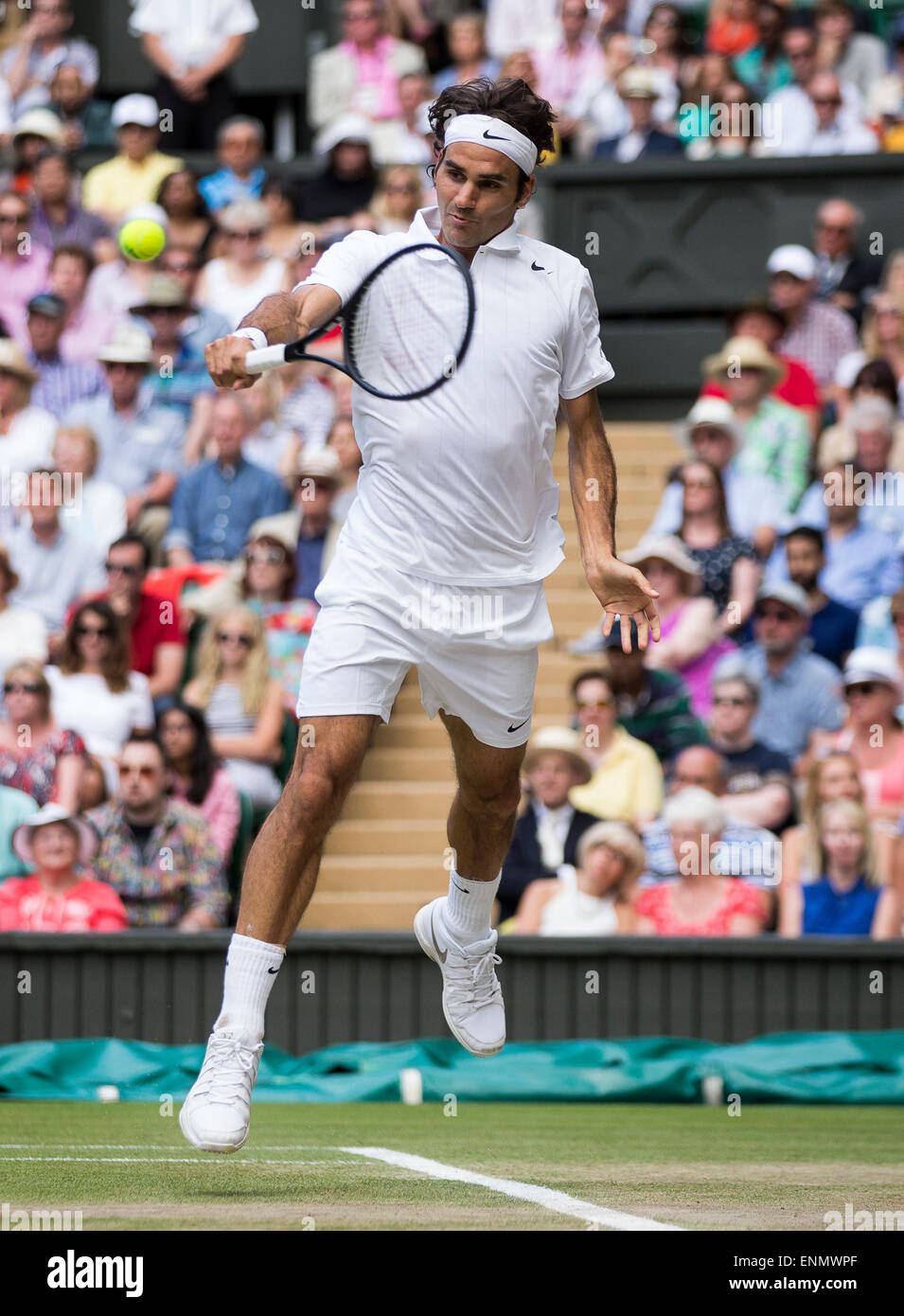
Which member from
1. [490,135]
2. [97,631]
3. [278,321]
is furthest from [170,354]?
[278,321]

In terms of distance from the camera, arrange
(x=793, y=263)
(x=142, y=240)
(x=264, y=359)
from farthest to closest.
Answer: (x=793, y=263), (x=142, y=240), (x=264, y=359)

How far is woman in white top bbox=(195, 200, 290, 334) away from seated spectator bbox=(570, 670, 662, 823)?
3.87m

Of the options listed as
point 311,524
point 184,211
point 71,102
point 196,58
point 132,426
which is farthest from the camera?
point 196,58

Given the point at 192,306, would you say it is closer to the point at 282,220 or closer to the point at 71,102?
the point at 282,220

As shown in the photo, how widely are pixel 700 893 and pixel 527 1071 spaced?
1.11 m

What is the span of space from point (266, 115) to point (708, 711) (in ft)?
25.9

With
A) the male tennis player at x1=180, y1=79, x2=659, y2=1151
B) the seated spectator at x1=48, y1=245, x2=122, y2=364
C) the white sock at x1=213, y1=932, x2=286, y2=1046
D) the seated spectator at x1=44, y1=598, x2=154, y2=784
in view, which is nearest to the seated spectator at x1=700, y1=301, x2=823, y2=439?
the seated spectator at x1=44, y1=598, x2=154, y2=784

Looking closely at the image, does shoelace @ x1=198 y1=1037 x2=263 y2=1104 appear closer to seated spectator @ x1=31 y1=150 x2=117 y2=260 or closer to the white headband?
the white headband

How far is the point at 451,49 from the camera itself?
14.8m

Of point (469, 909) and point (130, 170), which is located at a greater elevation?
point (130, 170)

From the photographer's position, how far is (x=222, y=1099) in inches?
193

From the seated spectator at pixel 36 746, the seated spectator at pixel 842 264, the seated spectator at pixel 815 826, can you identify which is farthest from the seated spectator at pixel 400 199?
the seated spectator at pixel 815 826
